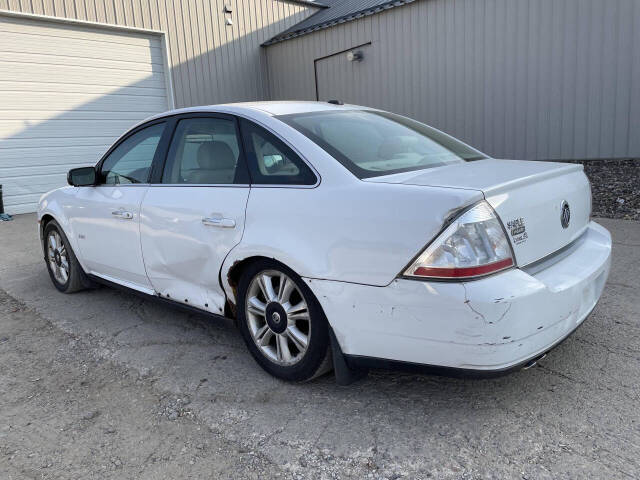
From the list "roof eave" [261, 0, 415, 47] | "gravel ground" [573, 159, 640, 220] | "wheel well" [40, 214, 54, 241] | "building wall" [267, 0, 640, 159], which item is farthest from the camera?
"roof eave" [261, 0, 415, 47]

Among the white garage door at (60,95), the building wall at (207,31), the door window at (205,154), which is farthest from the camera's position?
the building wall at (207,31)

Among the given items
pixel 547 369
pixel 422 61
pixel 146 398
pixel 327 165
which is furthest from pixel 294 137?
pixel 422 61

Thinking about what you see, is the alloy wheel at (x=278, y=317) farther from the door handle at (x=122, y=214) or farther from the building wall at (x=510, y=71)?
the building wall at (x=510, y=71)

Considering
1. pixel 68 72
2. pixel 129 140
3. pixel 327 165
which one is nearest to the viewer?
pixel 327 165

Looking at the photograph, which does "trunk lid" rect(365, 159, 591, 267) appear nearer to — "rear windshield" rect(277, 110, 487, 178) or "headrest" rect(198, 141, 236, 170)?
"rear windshield" rect(277, 110, 487, 178)

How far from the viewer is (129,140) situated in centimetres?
399

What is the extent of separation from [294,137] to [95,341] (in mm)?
1999

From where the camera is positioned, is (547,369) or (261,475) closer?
(261,475)

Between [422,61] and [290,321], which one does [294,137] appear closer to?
[290,321]

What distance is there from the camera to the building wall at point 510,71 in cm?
884

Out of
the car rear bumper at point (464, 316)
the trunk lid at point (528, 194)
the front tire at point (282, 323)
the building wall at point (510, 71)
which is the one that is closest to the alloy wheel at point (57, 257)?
the front tire at point (282, 323)

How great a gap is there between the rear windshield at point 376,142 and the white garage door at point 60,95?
8.89 metres

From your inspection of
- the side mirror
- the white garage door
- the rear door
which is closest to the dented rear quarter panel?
the rear door

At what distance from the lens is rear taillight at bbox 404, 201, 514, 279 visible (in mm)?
2121
